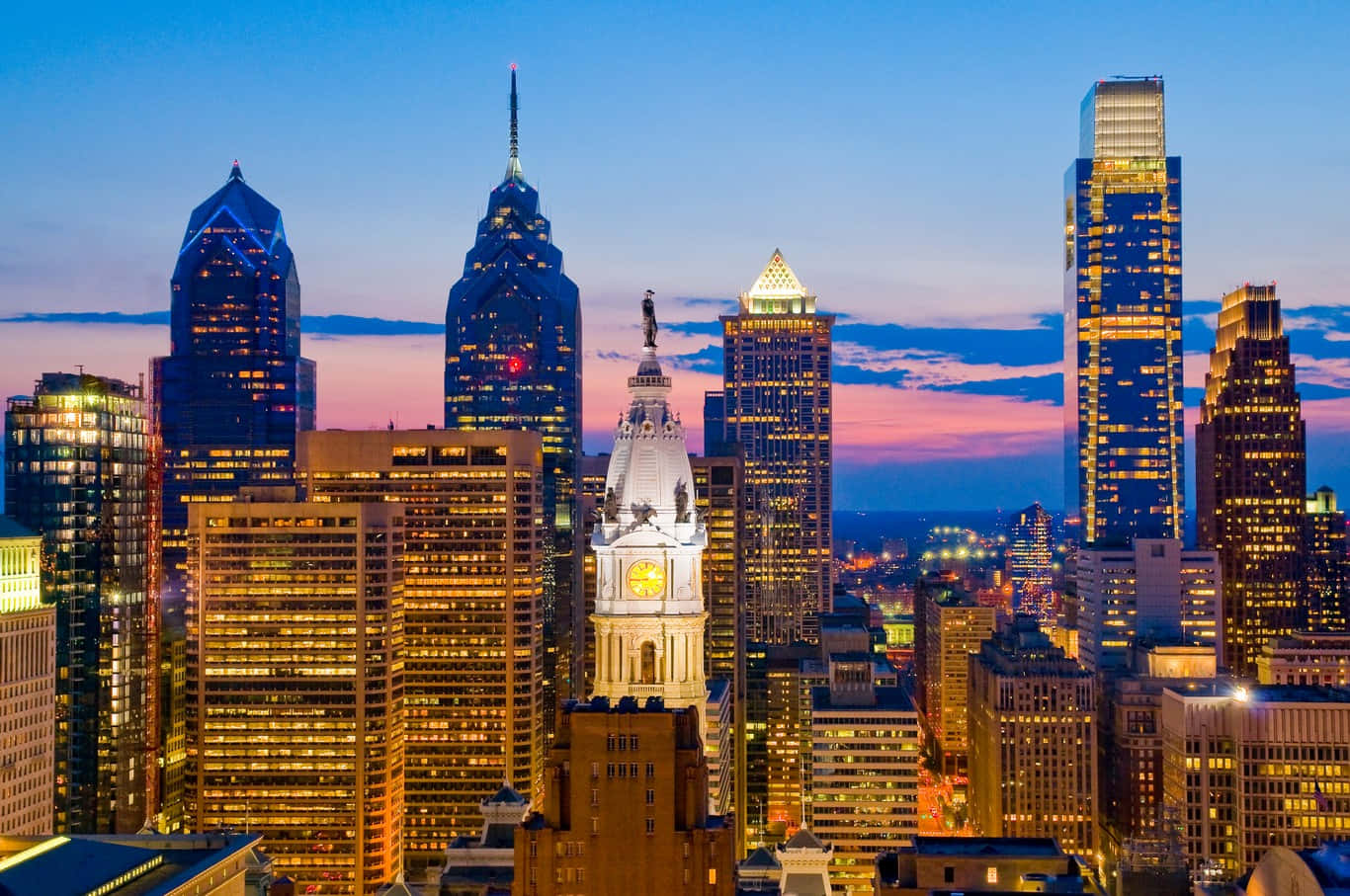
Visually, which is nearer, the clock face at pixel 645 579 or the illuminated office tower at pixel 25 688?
the clock face at pixel 645 579

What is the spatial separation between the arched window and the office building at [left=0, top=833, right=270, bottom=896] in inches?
1381

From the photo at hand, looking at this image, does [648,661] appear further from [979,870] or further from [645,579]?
[979,870]

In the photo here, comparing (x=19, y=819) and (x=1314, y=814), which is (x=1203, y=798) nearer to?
(x=1314, y=814)

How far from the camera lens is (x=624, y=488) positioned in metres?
103

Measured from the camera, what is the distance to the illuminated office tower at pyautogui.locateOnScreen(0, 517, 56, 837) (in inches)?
6378

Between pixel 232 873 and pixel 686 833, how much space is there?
55.0 m

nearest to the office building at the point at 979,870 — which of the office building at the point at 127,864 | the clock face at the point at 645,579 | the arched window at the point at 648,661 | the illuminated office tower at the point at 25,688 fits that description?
the arched window at the point at 648,661

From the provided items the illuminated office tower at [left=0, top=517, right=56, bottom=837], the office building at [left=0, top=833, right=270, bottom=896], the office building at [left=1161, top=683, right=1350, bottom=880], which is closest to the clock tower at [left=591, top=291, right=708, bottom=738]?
the office building at [left=0, top=833, right=270, bottom=896]

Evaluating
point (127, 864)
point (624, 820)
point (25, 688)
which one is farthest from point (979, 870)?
point (25, 688)

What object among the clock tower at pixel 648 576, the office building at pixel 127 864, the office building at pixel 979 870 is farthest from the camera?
the office building at pixel 979 870

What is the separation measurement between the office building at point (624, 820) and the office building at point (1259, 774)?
12175 centimetres

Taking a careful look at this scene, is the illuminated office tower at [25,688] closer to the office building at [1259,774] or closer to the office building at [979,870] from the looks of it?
the office building at [979,870]

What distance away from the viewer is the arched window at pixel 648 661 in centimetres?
10225

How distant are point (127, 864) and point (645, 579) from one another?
135 ft
